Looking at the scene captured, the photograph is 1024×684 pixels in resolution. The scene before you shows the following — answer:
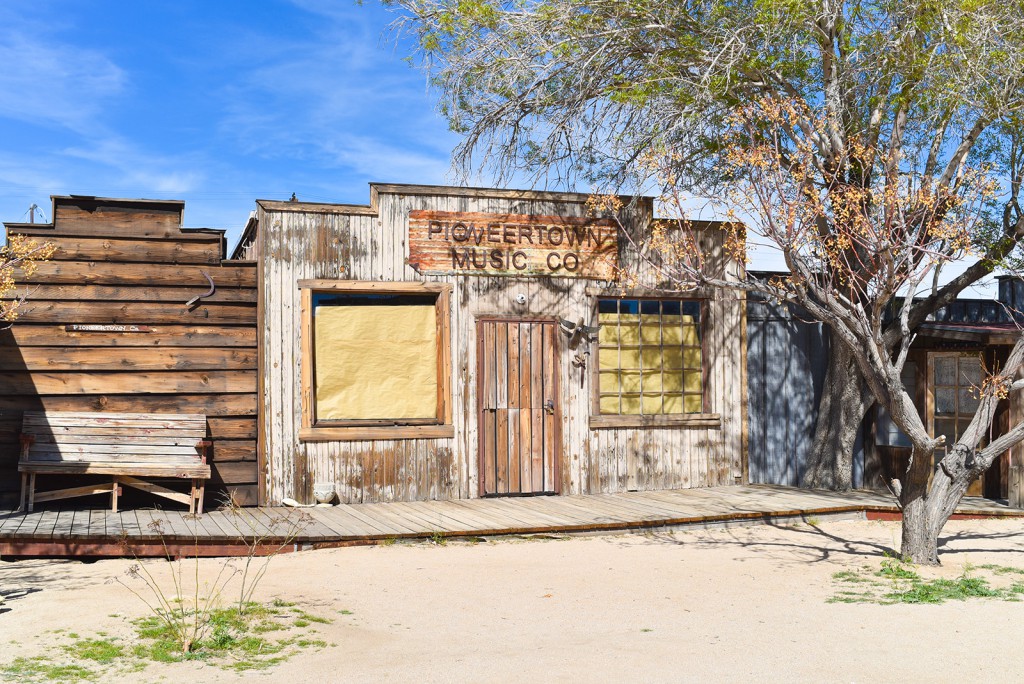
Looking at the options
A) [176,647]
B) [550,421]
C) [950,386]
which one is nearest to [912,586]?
[550,421]

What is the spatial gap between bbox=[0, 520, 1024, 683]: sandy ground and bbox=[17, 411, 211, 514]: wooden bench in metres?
1.27

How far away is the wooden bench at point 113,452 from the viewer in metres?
9.51

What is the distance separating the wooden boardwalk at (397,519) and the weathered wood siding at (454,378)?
278 mm

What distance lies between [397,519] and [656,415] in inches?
144

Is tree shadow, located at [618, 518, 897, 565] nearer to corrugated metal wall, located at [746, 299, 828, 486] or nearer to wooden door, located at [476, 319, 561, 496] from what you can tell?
wooden door, located at [476, 319, 561, 496]

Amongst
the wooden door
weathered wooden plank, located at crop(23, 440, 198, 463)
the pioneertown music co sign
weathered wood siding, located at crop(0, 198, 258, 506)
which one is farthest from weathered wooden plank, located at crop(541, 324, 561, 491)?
weathered wooden plank, located at crop(23, 440, 198, 463)

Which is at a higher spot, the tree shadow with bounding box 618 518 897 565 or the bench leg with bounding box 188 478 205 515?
the bench leg with bounding box 188 478 205 515

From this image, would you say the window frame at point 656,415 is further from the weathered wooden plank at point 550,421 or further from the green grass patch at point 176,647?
the green grass patch at point 176,647

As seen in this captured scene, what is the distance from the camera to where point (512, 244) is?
1155 cm

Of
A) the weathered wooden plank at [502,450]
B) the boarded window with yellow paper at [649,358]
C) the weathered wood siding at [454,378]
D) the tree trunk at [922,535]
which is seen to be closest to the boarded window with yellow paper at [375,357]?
the weathered wood siding at [454,378]

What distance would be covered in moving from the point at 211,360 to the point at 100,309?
1.17m

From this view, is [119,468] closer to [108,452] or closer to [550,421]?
[108,452]

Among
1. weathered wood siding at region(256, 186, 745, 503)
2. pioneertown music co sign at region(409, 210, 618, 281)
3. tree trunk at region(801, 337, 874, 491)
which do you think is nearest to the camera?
weathered wood siding at region(256, 186, 745, 503)

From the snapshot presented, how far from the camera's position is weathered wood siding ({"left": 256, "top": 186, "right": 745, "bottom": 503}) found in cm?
1058
